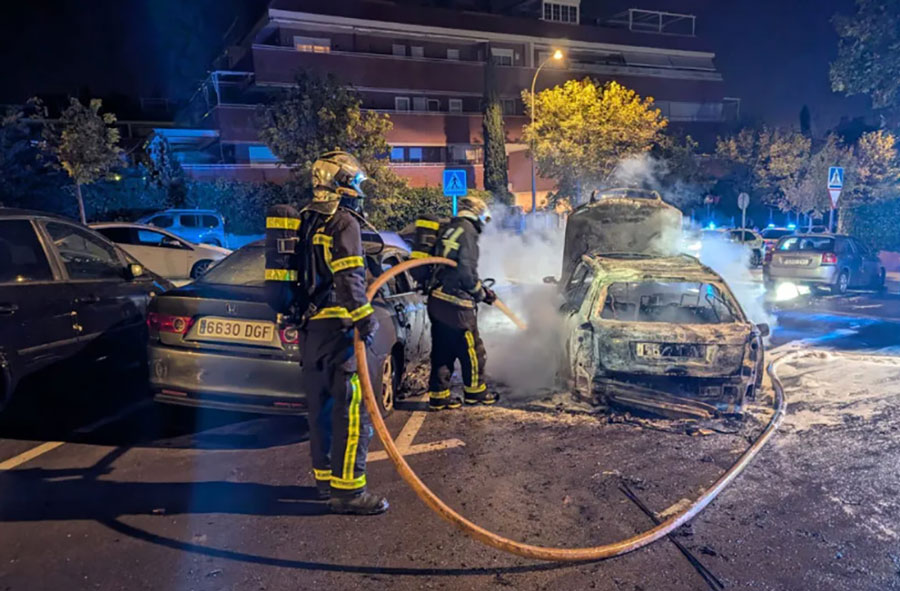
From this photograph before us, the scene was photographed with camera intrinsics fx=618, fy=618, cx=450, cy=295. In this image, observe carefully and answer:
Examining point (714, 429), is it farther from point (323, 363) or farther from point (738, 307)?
point (323, 363)

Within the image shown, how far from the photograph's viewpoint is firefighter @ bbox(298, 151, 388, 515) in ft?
12.1

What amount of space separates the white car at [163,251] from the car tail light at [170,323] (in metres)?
8.24

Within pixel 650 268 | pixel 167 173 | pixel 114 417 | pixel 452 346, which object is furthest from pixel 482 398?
pixel 167 173

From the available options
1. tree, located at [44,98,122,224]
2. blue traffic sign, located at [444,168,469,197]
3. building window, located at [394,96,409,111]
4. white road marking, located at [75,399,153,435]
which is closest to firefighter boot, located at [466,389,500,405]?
white road marking, located at [75,399,153,435]

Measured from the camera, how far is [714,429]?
5188mm

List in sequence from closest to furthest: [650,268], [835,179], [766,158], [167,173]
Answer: [650,268], [835,179], [167,173], [766,158]

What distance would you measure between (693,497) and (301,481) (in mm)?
2579

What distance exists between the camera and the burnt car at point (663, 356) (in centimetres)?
520

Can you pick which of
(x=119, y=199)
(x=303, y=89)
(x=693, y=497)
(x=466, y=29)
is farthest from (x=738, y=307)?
(x=466, y=29)

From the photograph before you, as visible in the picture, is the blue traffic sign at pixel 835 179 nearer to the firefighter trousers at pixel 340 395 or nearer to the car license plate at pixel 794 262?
the car license plate at pixel 794 262

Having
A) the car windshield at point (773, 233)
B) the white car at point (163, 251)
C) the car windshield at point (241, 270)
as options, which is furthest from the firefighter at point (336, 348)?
the car windshield at point (773, 233)

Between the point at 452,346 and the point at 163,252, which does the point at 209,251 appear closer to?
the point at 163,252

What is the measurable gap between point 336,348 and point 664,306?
427 cm

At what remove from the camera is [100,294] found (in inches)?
223
